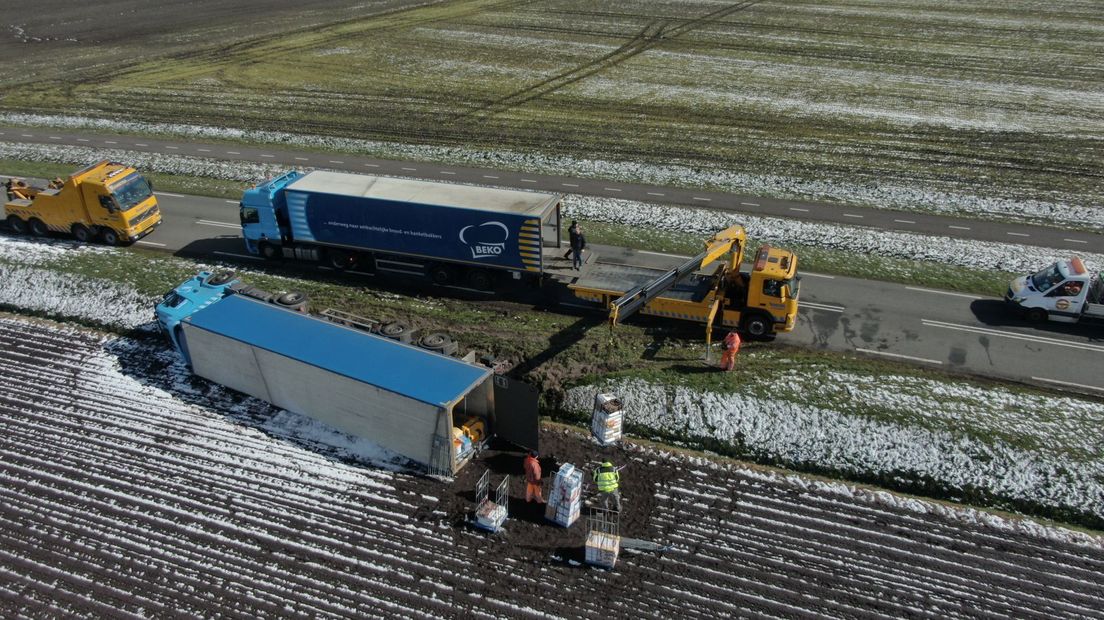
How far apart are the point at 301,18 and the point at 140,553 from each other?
66.9 m

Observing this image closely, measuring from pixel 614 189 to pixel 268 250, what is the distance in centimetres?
1614

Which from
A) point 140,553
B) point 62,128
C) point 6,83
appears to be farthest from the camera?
point 6,83

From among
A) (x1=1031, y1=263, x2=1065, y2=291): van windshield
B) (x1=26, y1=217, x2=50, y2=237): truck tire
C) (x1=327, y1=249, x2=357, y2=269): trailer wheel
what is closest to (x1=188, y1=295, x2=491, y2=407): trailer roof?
(x1=327, y1=249, x2=357, y2=269): trailer wheel

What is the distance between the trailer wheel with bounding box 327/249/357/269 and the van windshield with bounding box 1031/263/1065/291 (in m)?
24.2

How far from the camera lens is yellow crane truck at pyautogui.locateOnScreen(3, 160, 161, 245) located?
29344 mm

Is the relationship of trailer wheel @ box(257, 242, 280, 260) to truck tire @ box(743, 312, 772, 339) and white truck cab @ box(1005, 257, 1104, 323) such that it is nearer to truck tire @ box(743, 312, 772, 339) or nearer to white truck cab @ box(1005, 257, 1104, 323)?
truck tire @ box(743, 312, 772, 339)

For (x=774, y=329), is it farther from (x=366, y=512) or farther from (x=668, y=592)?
(x=366, y=512)

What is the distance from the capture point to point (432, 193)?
26.3m

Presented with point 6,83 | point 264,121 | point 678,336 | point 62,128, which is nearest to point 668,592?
point 678,336

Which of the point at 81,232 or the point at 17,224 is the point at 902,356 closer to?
the point at 81,232

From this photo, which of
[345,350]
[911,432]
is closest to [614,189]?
[345,350]

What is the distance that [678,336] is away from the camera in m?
23.5

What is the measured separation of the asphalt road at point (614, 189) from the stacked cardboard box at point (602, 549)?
20413 mm

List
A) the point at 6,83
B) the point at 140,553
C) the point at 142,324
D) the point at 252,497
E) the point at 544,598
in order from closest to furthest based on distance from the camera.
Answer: the point at 544,598, the point at 140,553, the point at 252,497, the point at 142,324, the point at 6,83
